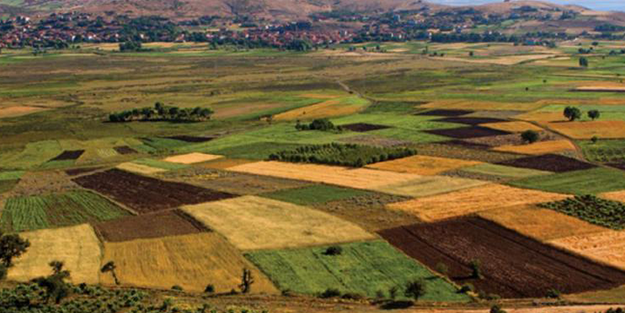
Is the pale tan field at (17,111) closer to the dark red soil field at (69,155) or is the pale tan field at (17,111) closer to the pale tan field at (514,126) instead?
the dark red soil field at (69,155)

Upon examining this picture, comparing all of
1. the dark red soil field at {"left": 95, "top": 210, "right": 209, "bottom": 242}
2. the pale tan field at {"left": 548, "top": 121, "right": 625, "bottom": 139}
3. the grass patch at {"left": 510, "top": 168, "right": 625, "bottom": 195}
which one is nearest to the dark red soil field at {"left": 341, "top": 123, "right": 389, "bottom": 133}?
the pale tan field at {"left": 548, "top": 121, "right": 625, "bottom": 139}

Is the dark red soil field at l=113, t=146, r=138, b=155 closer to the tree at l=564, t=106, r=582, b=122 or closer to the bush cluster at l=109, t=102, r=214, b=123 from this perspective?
the bush cluster at l=109, t=102, r=214, b=123

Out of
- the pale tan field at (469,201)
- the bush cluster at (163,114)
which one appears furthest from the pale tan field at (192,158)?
the pale tan field at (469,201)

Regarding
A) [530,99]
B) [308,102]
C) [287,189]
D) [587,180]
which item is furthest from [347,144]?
[530,99]

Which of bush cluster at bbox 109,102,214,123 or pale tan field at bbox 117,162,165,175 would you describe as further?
bush cluster at bbox 109,102,214,123

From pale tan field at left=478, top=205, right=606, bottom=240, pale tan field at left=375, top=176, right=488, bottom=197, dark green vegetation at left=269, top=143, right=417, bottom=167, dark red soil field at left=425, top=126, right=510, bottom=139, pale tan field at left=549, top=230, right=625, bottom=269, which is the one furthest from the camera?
dark red soil field at left=425, top=126, right=510, bottom=139

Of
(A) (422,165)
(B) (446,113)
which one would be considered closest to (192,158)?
(A) (422,165)
